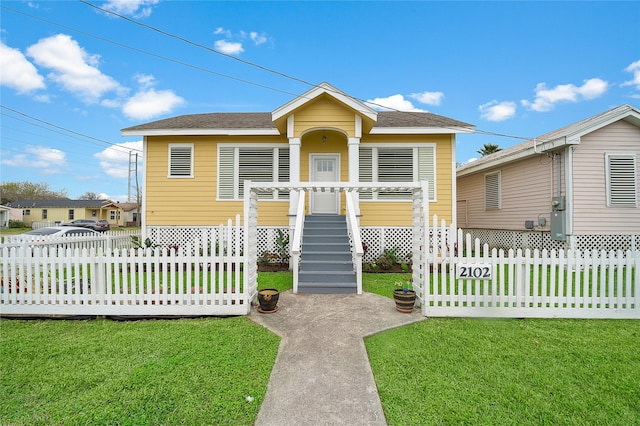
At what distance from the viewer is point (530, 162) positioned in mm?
11773

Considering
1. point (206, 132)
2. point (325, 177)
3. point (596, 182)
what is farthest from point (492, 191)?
point (206, 132)

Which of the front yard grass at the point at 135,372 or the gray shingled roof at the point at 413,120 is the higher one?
the gray shingled roof at the point at 413,120

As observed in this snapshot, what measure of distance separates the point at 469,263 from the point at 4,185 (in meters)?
70.6

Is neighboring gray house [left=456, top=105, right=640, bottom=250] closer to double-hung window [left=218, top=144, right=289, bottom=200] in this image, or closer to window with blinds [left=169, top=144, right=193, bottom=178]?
double-hung window [left=218, top=144, right=289, bottom=200]

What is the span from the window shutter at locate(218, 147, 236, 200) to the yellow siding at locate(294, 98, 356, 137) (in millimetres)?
2935

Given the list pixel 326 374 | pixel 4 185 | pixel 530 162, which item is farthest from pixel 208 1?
pixel 4 185

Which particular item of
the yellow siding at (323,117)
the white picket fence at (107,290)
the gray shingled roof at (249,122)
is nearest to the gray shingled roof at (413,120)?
the gray shingled roof at (249,122)

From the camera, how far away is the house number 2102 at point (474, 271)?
517 cm

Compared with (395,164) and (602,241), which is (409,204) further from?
(602,241)

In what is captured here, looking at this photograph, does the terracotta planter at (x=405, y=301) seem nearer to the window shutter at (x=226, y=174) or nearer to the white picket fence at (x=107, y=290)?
the white picket fence at (x=107, y=290)

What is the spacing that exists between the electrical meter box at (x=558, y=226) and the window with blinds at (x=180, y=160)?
12.9 m

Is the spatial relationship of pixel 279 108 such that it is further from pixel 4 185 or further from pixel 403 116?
pixel 4 185

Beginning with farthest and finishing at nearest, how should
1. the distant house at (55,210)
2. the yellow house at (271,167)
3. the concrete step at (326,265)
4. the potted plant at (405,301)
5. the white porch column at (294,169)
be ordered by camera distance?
the distant house at (55,210)
the yellow house at (271,167)
the white porch column at (294,169)
the concrete step at (326,265)
the potted plant at (405,301)

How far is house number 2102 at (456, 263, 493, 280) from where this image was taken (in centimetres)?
517
